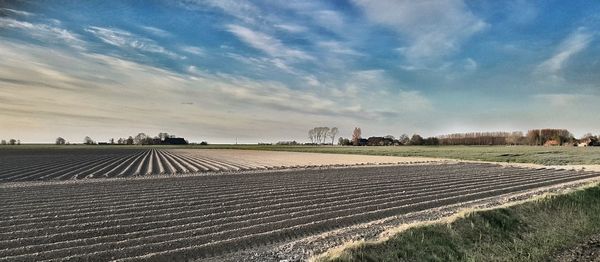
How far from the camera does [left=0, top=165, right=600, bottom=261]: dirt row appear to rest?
9750mm

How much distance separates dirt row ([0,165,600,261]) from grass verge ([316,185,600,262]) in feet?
8.39

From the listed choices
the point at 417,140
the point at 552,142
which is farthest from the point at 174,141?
the point at 552,142

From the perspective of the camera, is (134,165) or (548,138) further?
(548,138)

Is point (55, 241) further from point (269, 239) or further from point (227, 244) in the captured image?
point (269, 239)

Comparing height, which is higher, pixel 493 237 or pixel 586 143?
pixel 586 143

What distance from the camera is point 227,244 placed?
991cm

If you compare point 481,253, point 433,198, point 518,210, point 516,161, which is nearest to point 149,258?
point 481,253

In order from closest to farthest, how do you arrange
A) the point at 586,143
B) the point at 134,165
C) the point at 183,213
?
the point at 183,213
the point at 134,165
the point at 586,143

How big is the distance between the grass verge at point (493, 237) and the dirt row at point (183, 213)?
2558 millimetres

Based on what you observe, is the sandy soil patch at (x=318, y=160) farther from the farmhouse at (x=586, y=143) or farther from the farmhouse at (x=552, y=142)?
the farmhouse at (x=552, y=142)

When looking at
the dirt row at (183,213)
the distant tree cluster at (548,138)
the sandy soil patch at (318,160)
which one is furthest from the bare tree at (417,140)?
the dirt row at (183,213)

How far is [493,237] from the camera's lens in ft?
36.6

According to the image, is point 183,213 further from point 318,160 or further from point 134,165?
point 318,160

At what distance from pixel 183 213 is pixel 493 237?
366 inches
